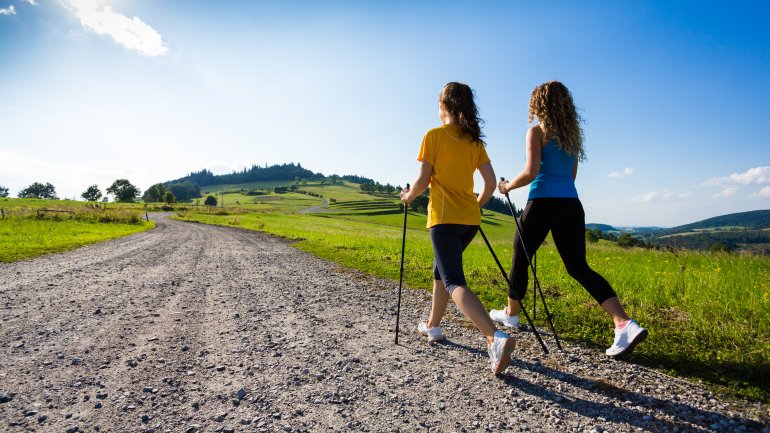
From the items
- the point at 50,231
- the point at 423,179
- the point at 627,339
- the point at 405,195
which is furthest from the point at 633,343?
the point at 50,231

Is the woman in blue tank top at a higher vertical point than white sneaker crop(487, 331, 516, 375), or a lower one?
higher

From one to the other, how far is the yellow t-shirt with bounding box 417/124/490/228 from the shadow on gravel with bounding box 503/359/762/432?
192 centimetres

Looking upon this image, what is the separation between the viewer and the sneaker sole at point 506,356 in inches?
149

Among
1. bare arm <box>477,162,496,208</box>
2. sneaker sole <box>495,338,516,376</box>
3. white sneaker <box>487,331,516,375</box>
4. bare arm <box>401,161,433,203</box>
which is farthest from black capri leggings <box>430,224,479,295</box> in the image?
sneaker sole <box>495,338,516,376</box>

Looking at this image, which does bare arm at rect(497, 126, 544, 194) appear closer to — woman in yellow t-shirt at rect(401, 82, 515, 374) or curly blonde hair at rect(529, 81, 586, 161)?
curly blonde hair at rect(529, 81, 586, 161)

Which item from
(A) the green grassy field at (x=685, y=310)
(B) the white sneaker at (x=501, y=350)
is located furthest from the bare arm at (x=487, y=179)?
(A) the green grassy field at (x=685, y=310)

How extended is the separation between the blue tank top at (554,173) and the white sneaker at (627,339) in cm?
170

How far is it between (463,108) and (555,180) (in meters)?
1.58

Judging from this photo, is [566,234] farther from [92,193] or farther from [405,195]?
[92,193]

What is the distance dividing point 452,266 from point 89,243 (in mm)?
21266

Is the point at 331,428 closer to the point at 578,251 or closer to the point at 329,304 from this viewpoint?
the point at 578,251

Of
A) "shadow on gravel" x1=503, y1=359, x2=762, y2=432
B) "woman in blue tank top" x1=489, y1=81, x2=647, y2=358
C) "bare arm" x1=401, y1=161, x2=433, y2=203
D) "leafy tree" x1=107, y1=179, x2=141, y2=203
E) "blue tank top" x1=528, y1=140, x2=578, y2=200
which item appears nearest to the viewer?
"shadow on gravel" x1=503, y1=359, x2=762, y2=432

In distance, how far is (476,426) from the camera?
10.3ft

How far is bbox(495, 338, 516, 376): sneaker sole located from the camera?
12.4 feet
